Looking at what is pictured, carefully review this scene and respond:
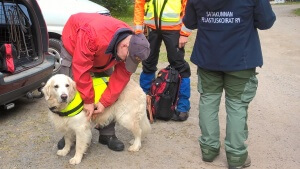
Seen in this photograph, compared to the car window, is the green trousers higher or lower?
lower

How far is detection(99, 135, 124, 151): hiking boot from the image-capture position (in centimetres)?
412

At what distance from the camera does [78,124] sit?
12.3ft

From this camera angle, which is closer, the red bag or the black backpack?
the red bag

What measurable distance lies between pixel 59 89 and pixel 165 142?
57.4 inches

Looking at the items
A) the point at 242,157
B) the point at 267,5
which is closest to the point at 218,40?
the point at 267,5

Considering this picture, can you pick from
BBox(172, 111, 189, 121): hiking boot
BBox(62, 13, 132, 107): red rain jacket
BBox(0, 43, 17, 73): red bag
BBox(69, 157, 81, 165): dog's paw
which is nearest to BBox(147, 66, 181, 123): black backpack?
BBox(172, 111, 189, 121): hiking boot

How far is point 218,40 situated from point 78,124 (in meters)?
1.61

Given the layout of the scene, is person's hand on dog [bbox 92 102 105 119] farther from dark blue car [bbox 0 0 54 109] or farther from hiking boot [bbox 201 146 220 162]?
dark blue car [bbox 0 0 54 109]

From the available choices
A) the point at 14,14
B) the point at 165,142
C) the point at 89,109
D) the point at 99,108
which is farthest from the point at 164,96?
the point at 14,14

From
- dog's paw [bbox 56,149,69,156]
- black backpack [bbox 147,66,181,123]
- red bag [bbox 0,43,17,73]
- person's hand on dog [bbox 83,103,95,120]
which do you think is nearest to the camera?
person's hand on dog [bbox 83,103,95,120]

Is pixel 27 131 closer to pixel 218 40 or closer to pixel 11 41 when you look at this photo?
pixel 11 41

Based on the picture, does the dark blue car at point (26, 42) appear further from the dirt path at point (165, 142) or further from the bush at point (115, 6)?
the bush at point (115, 6)

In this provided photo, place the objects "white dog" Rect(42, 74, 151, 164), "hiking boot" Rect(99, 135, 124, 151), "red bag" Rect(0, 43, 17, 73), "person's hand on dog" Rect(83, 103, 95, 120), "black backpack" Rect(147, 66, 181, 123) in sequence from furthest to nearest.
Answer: "black backpack" Rect(147, 66, 181, 123) < "red bag" Rect(0, 43, 17, 73) < "hiking boot" Rect(99, 135, 124, 151) < "person's hand on dog" Rect(83, 103, 95, 120) < "white dog" Rect(42, 74, 151, 164)

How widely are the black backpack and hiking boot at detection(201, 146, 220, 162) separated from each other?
115 cm
